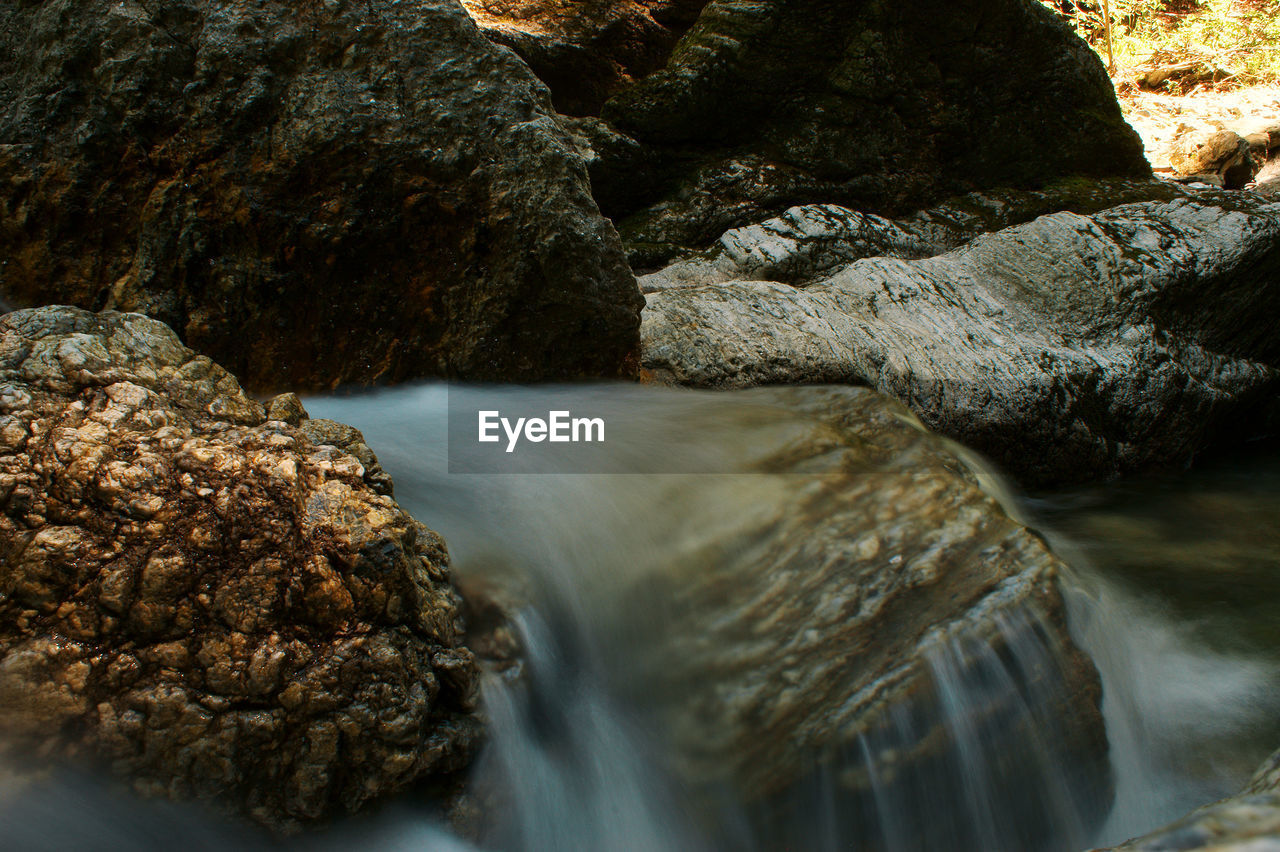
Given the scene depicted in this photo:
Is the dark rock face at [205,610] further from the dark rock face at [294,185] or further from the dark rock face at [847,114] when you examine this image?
the dark rock face at [847,114]

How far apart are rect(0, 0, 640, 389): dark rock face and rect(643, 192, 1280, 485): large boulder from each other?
992 millimetres

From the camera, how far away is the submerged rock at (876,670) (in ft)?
7.57

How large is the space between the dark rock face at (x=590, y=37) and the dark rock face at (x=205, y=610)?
584cm

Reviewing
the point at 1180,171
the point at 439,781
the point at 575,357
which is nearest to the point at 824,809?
the point at 439,781

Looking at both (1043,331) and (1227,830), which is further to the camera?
(1043,331)

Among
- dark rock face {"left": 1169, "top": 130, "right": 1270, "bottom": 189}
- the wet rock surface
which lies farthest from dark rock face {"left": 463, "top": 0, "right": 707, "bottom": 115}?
the wet rock surface

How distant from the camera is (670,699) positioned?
98.1 inches

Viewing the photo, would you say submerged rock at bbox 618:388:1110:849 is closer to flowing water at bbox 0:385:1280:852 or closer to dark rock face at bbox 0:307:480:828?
flowing water at bbox 0:385:1280:852

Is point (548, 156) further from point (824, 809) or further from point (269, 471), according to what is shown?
point (824, 809)

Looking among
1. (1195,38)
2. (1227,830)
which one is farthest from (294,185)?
(1195,38)

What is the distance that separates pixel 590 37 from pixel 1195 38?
33.1 feet

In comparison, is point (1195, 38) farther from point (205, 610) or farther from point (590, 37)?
point (205, 610)

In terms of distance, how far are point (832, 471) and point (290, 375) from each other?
7.72ft

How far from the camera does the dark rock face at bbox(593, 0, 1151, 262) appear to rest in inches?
246
